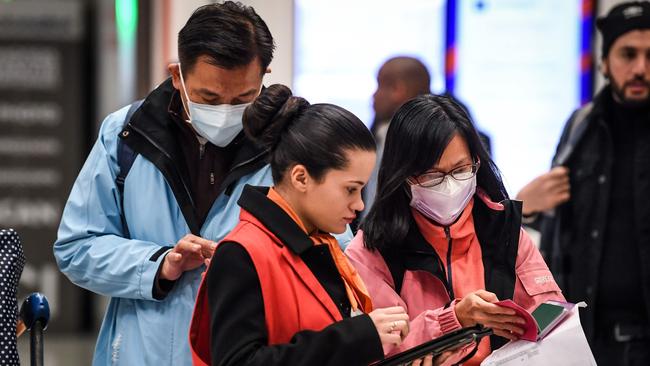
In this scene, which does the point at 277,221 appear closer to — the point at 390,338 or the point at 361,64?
the point at 390,338

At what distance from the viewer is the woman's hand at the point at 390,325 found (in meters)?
2.09

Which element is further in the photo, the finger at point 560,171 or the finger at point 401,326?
the finger at point 560,171

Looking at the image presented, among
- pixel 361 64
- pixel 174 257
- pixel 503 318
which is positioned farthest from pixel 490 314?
pixel 361 64

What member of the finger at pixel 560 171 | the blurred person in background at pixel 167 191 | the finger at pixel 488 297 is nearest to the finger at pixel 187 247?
the blurred person in background at pixel 167 191

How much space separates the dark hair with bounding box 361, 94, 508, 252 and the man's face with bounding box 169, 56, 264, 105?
375 mm

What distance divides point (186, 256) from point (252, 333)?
531mm

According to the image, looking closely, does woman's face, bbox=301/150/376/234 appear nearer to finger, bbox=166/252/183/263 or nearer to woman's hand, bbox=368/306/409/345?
woman's hand, bbox=368/306/409/345

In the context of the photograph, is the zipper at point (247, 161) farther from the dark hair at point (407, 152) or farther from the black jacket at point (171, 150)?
the dark hair at point (407, 152)

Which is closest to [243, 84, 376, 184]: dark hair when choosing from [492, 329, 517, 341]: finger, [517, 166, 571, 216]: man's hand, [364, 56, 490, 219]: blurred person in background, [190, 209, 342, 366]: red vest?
[190, 209, 342, 366]: red vest

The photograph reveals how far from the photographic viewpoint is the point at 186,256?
2.54 m

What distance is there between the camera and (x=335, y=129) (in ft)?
7.29

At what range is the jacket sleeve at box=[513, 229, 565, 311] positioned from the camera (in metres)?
2.58

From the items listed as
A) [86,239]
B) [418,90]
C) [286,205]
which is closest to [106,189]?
[86,239]

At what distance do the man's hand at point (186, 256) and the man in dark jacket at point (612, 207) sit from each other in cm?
207
